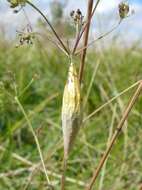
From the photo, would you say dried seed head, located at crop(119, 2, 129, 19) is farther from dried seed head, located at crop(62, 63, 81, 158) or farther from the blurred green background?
the blurred green background

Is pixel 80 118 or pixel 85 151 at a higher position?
pixel 80 118

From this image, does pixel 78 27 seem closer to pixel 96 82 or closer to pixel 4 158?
pixel 4 158

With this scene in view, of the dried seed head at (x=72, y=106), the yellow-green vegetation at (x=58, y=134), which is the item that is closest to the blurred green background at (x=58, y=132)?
the yellow-green vegetation at (x=58, y=134)

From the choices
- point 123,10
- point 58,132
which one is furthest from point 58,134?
point 123,10

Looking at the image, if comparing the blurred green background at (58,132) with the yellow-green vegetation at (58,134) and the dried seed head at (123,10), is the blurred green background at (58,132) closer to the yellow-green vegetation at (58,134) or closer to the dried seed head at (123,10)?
→ the yellow-green vegetation at (58,134)

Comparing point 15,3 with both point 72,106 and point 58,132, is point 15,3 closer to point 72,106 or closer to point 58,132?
point 72,106

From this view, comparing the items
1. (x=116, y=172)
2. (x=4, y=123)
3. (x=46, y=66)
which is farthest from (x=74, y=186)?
(x=46, y=66)
